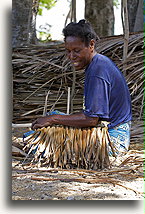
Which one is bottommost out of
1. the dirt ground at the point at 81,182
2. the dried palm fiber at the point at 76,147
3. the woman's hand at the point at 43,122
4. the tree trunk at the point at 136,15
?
the dirt ground at the point at 81,182

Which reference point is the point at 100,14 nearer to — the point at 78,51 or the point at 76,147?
the point at 78,51

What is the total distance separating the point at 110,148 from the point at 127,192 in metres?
0.48

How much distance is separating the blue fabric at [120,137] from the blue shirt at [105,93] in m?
0.03

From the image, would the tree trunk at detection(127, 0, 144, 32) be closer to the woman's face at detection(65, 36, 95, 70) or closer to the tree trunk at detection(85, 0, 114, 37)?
the tree trunk at detection(85, 0, 114, 37)

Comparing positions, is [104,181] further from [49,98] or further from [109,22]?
[109,22]

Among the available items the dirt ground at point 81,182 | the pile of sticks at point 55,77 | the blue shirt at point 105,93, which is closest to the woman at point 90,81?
the blue shirt at point 105,93

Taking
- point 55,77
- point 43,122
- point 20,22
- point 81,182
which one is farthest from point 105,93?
point 20,22

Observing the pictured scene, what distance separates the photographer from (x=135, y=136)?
268cm

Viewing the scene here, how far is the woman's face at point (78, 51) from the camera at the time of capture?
195cm

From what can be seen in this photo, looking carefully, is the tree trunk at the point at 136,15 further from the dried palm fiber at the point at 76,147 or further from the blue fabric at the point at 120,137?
the dried palm fiber at the point at 76,147

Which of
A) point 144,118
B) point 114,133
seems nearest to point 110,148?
point 114,133

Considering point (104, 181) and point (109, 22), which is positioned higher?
point (109, 22)

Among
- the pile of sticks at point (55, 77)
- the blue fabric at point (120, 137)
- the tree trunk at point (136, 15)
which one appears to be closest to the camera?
the blue fabric at point (120, 137)

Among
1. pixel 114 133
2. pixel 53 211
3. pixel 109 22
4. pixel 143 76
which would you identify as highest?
pixel 109 22
